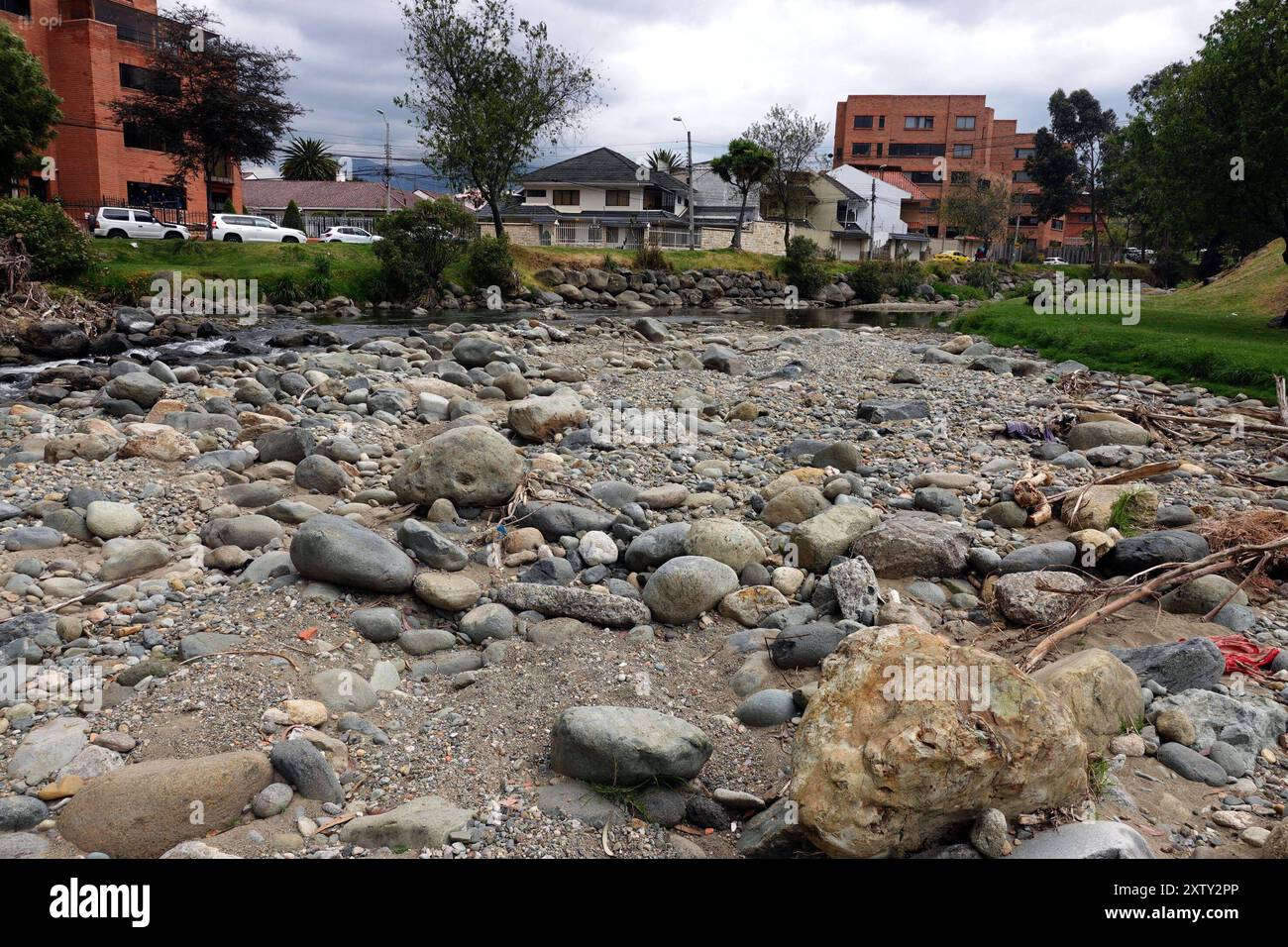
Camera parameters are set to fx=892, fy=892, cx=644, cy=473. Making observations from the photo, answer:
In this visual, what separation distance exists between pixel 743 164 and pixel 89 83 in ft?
124

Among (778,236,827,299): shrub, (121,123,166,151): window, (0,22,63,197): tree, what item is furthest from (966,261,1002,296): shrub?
(0,22,63,197): tree

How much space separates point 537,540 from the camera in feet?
25.6

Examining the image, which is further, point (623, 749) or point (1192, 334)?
point (1192, 334)

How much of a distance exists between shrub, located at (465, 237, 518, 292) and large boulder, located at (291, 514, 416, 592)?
3255cm

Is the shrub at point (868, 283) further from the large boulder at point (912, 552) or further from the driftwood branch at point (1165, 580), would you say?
the driftwood branch at point (1165, 580)

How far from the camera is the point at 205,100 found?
3734cm

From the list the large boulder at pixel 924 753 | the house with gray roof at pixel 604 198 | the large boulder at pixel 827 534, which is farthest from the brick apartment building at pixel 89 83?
the large boulder at pixel 924 753

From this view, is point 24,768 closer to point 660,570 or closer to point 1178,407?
point 660,570

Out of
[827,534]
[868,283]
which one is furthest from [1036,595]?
[868,283]

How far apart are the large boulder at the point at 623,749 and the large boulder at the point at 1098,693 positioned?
1.90 m

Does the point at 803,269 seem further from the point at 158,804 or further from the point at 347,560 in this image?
the point at 158,804

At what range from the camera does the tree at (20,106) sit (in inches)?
1171

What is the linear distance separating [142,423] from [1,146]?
27148 mm

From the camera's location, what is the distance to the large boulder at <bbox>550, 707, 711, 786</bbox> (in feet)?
14.5
